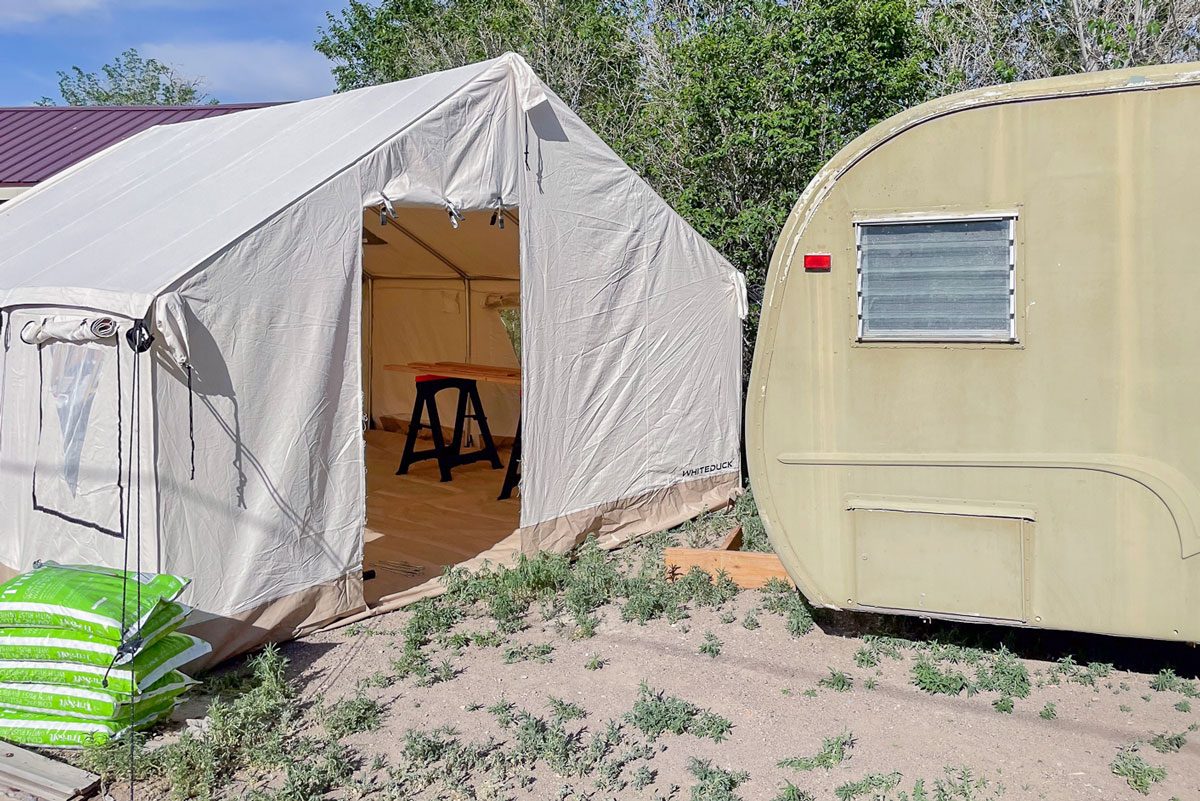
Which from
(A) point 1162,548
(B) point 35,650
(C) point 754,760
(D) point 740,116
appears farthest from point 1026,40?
(B) point 35,650

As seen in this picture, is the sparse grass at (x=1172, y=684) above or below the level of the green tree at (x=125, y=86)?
below

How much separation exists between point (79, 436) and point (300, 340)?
45.7 inches

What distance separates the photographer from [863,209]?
4.80m

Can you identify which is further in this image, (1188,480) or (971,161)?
(971,161)

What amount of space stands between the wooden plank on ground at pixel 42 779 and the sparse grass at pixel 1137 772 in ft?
13.0

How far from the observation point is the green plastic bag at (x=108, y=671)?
431 centimetres

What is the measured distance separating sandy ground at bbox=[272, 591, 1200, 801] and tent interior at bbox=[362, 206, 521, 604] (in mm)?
1605

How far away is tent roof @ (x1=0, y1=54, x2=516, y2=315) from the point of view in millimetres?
5172

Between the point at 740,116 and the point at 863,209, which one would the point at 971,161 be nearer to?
the point at 863,209

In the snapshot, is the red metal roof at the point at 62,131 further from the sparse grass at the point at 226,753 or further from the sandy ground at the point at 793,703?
the sparse grass at the point at 226,753

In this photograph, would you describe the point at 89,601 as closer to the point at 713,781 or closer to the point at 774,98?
the point at 713,781

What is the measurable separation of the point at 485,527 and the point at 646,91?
775cm

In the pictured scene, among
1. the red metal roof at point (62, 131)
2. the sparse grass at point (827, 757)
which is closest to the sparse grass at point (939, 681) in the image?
the sparse grass at point (827, 757)

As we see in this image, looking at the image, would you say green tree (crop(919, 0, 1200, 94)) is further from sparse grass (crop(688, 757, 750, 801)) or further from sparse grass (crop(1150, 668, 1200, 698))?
→ sparse grass (crop(688, 757, 750, 801))
